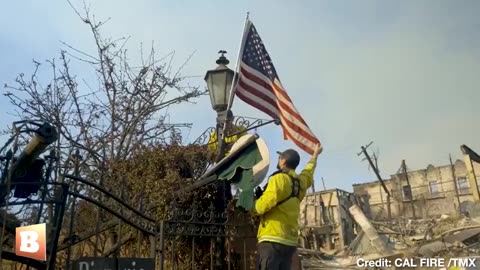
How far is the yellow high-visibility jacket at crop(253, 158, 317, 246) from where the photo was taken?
4586 mm

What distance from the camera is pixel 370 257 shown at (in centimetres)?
1611

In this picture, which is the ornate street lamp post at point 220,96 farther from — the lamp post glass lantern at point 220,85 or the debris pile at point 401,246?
the debris pile at point 401,246

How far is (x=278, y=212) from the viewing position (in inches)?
185

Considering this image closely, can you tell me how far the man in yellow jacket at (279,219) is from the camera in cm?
457

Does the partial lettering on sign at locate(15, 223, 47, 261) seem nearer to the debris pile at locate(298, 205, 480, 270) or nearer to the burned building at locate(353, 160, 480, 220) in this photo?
the debris pile at locate(298, 205, 480, 270)

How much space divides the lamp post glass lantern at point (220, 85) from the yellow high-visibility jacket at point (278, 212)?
207 cm

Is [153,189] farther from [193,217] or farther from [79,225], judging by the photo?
[79,225]

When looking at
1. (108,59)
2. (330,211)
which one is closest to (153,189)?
(108,59)

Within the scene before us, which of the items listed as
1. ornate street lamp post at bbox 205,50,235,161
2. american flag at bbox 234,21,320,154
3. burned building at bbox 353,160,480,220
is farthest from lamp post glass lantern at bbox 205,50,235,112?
Answer: burned building at bbox 353,160,480,220

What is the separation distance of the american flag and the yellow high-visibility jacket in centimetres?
150

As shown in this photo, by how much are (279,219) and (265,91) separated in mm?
2693

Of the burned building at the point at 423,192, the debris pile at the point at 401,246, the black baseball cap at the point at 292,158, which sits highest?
the burned building at the point at 423,192

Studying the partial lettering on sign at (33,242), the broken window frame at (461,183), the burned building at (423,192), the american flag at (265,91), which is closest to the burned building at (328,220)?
the burned building at (423,192)

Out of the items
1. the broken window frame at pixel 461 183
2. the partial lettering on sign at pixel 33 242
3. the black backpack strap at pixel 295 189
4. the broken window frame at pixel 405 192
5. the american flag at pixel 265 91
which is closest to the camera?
the partial lettering on sign at pixel 33 242
